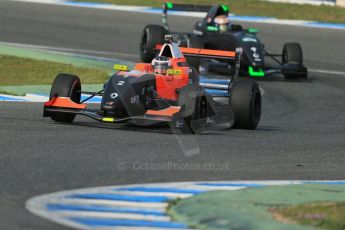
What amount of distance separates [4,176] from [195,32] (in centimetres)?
1323

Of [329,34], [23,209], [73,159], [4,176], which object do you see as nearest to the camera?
[23,209]

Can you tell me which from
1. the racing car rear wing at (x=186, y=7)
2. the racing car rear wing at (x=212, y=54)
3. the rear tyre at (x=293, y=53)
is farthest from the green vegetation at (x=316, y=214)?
the racing car rear wing at (x=186, y=7)

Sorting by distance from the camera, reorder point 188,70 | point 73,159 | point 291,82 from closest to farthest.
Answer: point 73,159, point 188,70, point 291,82

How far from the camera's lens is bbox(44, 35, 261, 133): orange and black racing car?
1219 centimetres

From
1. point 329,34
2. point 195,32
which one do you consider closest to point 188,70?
point 195,32

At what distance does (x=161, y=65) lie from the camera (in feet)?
43.5

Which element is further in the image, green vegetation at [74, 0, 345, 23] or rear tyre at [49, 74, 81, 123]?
A: green vegetation at [74, 0, 345, 23]

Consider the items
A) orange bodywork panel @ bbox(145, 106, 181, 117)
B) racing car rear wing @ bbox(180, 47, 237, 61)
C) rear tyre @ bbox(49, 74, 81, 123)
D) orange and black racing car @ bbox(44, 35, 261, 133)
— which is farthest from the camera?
racing car rear wing @ bbox(180, 47, 237, 61)

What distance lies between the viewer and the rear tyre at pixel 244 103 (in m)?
13.2

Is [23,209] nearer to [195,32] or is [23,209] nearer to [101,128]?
[101,128]

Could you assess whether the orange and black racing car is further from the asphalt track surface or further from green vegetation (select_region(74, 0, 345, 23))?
green vegetation (select_region(74, 0, 345, 23))

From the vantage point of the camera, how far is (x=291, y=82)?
2016cm

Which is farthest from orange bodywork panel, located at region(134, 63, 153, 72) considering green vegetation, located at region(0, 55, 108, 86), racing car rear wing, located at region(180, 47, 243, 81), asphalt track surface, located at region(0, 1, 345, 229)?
green vegetation, located at region(0, 55, 108, 86)

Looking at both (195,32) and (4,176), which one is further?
(195,32)
